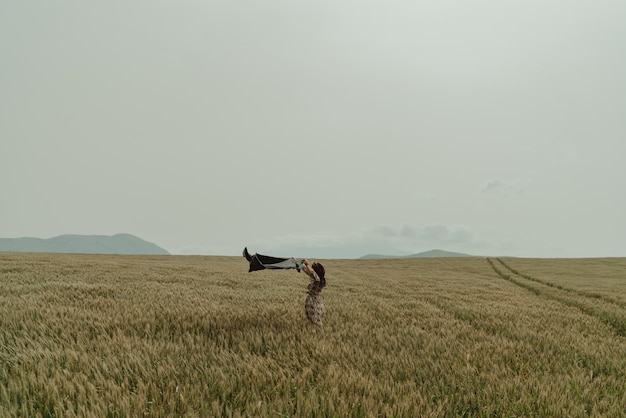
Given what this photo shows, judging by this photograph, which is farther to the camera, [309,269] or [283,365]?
[309,269]

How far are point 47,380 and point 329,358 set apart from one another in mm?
3066

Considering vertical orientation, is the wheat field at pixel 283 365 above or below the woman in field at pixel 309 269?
below

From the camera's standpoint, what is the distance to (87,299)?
7578 mm

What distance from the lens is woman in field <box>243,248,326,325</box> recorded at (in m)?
4.67

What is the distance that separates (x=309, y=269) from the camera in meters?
5.36

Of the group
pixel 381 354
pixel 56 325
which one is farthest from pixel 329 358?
pixel 56 325

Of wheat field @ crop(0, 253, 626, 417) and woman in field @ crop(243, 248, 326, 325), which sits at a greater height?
woman in field @ crop(243, 248, 326, 325)

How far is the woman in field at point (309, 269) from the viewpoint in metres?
4.67

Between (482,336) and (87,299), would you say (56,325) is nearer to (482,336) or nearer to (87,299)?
(87,299)

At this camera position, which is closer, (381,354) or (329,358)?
(329,358)

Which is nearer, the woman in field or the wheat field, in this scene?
the wheat field

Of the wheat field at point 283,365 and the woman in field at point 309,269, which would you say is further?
Answer: the woman in field at point 309,269

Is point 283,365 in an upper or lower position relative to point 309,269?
lower

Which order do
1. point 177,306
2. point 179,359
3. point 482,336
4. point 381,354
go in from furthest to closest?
point 177,306
point 482,336
point 381,354
point 179,359
